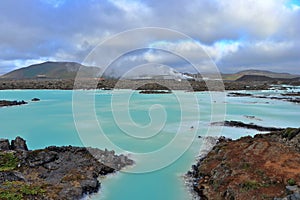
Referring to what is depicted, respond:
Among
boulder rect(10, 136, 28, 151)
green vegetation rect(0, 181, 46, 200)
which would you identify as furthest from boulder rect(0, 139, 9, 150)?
green vegetation rect(0, 181, 46, 200)

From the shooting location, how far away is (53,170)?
36.0 feet

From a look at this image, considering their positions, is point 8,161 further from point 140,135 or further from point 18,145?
point 140,135

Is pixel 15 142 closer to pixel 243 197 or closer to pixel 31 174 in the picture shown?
pixel 31 174

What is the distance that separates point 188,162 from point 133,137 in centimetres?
523

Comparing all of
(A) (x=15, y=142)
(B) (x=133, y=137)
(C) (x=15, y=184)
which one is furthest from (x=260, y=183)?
(A) (x=15, y=142)

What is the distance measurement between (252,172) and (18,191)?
7.15 meters

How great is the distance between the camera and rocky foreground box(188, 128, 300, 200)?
8.30 metres

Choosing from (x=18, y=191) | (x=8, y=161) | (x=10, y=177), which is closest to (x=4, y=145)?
(x=8, y=161)

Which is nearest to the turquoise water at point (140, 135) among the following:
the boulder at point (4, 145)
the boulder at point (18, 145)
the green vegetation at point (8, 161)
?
the boulder at point (18, 145)

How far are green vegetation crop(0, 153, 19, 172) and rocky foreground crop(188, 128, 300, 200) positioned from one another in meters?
6.67

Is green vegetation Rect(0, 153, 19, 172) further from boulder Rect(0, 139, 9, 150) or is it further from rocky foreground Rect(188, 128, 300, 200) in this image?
rocky foreground Rect(188, 128, 300, 200)

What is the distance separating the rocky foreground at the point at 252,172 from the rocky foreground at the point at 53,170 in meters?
3.41

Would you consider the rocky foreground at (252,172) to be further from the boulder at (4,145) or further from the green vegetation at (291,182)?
the boulder at (4,145)

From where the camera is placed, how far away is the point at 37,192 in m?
8.56
